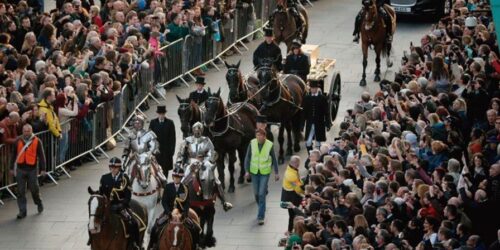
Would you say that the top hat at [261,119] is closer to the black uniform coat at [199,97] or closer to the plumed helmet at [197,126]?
the black uniform coat at [199,97]

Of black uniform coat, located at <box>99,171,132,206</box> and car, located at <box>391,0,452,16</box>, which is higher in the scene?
black uniform coat, located at <box>99,171,132,206</box>

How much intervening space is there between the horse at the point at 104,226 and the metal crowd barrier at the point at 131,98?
574 centimetres

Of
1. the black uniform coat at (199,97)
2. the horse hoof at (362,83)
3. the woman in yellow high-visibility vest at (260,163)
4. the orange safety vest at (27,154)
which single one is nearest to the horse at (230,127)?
the black uniform coat at (199,97)

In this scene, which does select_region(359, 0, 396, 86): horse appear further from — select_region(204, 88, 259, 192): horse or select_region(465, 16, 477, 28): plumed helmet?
→ select_region(204, 88, 259, 192): horse

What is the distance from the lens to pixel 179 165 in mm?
29609

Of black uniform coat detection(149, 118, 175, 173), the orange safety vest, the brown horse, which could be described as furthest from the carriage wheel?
the brown horse

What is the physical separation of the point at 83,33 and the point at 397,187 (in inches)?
569

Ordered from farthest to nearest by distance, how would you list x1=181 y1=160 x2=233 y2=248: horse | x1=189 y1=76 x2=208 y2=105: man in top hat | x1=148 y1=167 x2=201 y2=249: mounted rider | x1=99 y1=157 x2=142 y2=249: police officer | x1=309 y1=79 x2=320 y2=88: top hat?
x1=309 y1=79 x2=320 y2=88: top hat < x1=189 y1=76 x2=208 y2=105: man in top hat < x1=181 y1=160 x2=233 y2=248: horse < x1=99 y1=157 x2=142 y2=249: police officer < x1=148 y1=167 x2=201 y2=249: mounted rider

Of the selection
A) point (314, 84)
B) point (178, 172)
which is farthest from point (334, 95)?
point (178, 172)

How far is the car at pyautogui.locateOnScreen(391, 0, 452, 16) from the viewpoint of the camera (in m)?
48.8

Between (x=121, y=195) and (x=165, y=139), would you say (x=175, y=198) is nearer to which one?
(x=121, y=195)

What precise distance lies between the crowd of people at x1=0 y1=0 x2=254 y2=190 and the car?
621cm

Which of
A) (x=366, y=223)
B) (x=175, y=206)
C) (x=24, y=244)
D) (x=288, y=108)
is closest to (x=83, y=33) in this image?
(x=288, y=108)

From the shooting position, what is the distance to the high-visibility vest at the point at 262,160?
31609 millimetres
